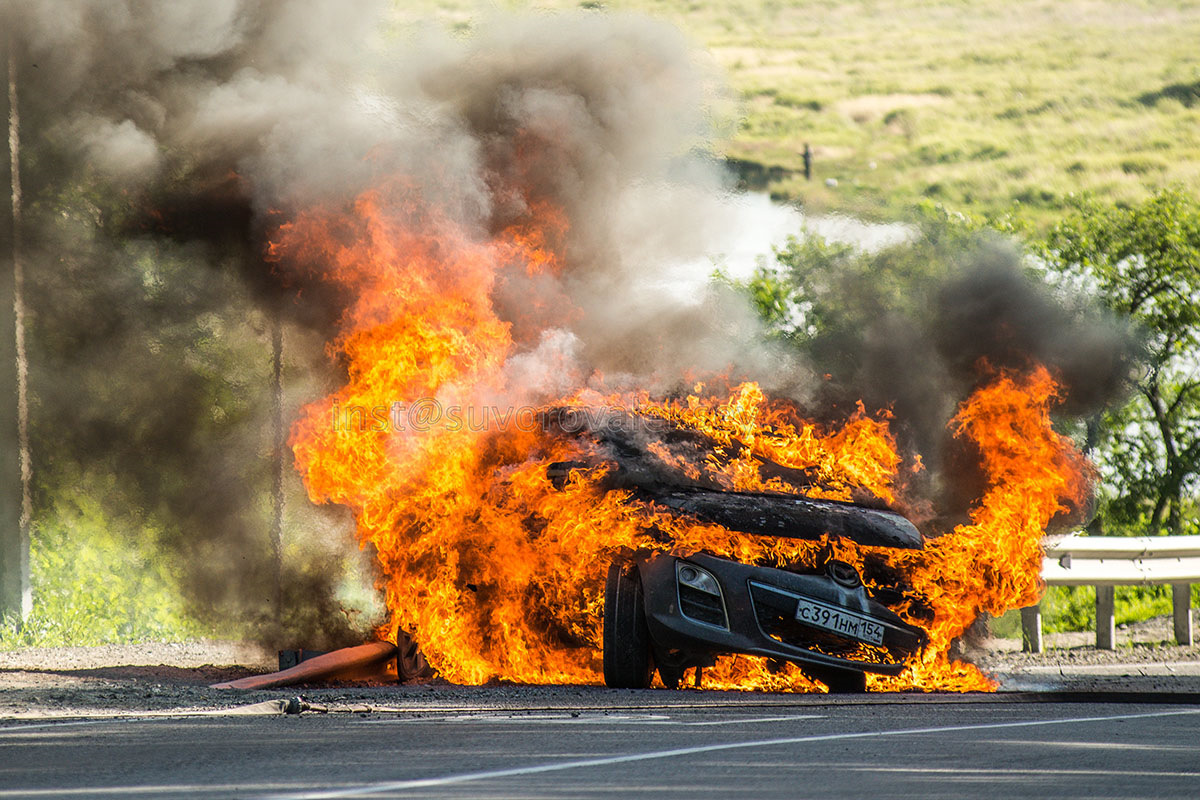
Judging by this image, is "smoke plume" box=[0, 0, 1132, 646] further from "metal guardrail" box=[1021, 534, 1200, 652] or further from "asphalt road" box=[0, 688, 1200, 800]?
"asphalt road" box=[0, 688, 1200, 800]

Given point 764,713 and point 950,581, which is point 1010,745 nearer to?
point 764,713

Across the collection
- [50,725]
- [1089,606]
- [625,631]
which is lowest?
[1089,606]

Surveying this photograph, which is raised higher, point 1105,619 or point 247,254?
point 247,254

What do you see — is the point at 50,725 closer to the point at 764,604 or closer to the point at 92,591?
the point at 764,604

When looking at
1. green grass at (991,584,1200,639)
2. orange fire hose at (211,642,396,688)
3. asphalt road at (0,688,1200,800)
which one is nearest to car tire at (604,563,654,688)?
asphalt road at (0,688,1200,800)

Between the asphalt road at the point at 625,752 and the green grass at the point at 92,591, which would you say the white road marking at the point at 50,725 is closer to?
the asphalt road at the point at 625,752

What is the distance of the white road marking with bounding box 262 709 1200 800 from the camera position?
16.4 ft

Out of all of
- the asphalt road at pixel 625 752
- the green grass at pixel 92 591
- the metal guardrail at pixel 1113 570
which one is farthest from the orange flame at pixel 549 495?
the green grass at pixel 92 591

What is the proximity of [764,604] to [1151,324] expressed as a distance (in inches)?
832

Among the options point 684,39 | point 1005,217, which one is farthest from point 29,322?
point 1005,217

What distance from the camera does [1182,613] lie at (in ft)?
44.3

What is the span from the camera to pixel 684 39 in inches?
608

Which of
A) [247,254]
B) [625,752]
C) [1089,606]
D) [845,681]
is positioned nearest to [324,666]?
[845,681]

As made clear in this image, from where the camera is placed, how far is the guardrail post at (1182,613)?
528 inches
